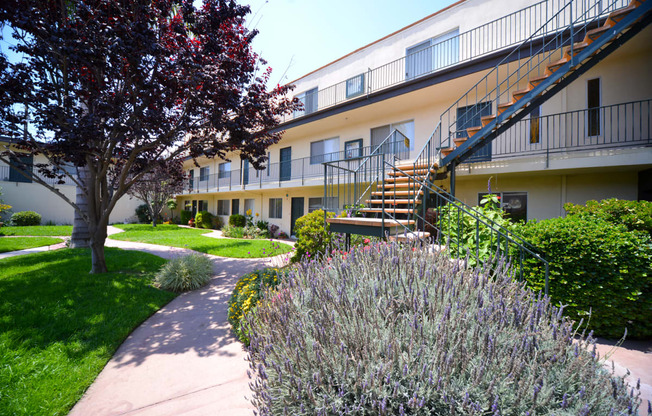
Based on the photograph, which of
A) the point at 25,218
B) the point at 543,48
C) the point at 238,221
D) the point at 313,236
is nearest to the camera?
the point at 543,48

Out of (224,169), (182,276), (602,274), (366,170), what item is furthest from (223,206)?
(602,274)

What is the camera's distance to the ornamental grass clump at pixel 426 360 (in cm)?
136

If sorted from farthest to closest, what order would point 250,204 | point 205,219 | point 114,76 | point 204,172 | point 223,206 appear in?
point 204,172 → point 223,206 → point 205,219 → point 250,204 → point 114,76

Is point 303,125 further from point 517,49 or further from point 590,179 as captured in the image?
point 590,179

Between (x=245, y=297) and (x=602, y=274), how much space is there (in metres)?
5.09

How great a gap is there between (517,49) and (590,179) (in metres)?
4.42

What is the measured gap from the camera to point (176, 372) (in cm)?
292

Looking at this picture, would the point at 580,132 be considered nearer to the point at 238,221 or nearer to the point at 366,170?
the point at 366,170

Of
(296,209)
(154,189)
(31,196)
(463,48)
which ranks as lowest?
(296,209)

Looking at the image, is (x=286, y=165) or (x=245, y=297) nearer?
(x=245, y=297)

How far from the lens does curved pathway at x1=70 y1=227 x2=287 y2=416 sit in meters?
2.37

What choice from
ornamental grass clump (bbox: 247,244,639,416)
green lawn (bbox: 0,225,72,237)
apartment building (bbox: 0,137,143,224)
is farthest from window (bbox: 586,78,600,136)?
apartment building (bbox: 0,137,143,224)

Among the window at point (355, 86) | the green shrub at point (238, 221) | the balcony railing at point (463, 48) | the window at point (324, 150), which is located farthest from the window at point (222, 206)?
the window at point (355, 86)

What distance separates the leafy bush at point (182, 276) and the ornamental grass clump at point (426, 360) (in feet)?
14.7
